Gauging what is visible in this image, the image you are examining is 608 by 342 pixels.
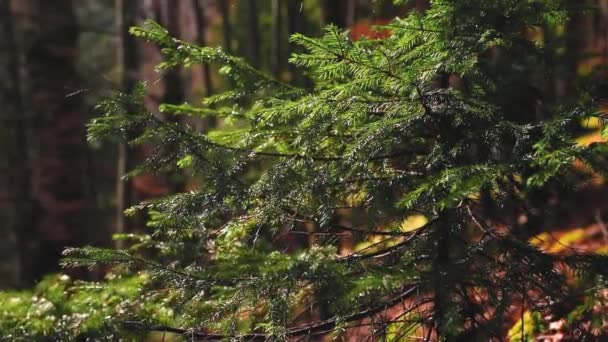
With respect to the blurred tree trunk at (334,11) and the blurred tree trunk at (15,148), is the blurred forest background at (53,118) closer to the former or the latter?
the blurred tree trunk at (15,148)

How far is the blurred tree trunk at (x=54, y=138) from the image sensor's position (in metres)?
9.33

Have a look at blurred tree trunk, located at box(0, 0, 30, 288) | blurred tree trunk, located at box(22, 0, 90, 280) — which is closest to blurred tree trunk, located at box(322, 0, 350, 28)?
blurred tree trunk, located at box(22, 0, 90, 280)

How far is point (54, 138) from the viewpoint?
10.3 meters

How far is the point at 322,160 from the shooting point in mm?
3158

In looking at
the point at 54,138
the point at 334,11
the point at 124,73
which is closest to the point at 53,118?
the point at 54,138

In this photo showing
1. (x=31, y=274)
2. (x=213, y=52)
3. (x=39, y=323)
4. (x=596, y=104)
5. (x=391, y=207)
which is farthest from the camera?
(x=31, y=274)

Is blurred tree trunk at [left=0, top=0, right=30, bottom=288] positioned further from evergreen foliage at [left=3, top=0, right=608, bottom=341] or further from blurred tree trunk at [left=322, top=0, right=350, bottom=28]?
evergreen foliage at [left=3, top=0, right=608, bottom=341]

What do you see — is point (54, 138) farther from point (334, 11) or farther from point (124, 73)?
point (334, 11)

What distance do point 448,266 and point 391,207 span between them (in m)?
0.50

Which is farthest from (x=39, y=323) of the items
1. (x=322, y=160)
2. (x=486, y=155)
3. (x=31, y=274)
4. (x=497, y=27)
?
(x=31, y=274)

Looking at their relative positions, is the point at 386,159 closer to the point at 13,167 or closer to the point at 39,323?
the point at 39,323

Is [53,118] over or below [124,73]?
below

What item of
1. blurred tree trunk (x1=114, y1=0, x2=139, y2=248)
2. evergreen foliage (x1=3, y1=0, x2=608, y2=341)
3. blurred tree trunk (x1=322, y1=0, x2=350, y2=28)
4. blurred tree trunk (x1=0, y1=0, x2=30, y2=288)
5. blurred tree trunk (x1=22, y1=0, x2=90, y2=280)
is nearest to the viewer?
evergreen foliage (x1=3, y1=0, x2=608, y2=341)

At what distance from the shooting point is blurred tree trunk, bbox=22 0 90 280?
9.33 m
